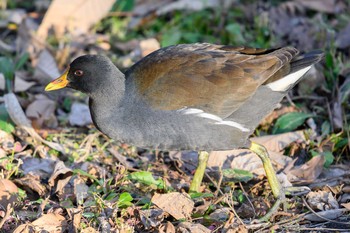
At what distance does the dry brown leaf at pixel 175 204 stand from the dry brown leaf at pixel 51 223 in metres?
0.62

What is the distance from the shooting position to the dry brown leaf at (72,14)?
23.5ft

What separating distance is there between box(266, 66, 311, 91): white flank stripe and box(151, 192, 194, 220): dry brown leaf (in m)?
1.07

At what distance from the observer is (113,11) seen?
7.69 meters

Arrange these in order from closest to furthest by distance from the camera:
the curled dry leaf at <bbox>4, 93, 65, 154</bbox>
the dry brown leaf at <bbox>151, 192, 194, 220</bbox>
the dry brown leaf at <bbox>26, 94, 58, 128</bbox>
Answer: the dry brown leaf at <bbox>151, 192, 194, 220</bbox> < the curled dry leaf at <bbox>4, 93, 65, 154</bbox> < the dry brown leaf at <bbox>26, 94, 58, 128</bbox>

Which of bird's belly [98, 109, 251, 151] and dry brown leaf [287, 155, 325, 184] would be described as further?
dry brown leaf [287, 155, 325, 184]

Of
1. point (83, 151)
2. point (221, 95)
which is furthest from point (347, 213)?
point (83, 151)

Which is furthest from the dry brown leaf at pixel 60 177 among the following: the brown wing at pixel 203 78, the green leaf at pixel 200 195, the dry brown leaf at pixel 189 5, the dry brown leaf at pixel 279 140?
the dry brown leaf at pixel 189 5

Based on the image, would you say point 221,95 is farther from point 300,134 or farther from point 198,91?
point 300,134

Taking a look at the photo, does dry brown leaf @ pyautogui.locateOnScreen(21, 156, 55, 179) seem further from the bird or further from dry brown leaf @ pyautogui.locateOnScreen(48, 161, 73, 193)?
the bird

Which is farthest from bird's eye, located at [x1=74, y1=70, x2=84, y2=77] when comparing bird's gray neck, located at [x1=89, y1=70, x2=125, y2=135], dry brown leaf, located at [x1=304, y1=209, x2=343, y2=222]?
dry brown leaf, located at [x1=304, y1=209, x2=343, y2=222]

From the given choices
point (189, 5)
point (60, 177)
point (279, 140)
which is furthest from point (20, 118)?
point (189, 5)

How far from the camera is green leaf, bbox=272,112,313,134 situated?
18.5 feet

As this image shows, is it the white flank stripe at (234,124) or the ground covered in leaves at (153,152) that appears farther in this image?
the white flank stripe at (234,124)

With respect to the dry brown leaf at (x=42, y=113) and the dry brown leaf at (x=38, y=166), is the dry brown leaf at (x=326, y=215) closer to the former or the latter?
the dry brown leaf at (x=38, y=166)
